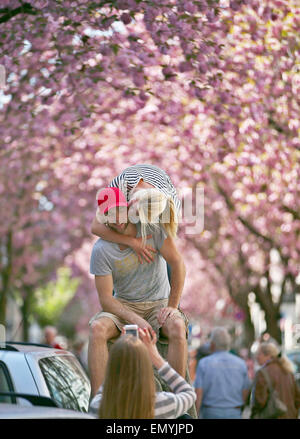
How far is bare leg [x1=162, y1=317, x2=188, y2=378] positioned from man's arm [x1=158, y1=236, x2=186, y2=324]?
0.69ft

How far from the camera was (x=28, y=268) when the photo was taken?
1337 inches

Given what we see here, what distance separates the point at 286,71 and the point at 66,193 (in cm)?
1468

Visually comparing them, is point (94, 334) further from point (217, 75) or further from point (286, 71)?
point (286, 71)

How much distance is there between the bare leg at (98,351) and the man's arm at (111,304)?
0.40 feet

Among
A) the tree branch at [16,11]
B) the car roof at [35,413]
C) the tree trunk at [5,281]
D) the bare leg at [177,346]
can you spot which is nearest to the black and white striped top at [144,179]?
the bare leg at [177,346]

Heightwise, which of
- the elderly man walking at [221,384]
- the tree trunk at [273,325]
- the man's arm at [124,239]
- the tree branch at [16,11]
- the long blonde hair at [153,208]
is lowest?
the tree trunk at [273,325]

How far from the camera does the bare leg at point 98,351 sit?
16.8 ft

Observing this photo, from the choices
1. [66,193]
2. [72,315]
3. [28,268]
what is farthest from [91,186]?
[72,315]

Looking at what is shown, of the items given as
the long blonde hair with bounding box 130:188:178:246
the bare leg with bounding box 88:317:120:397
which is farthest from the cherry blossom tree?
the bare leg with bounding box 88:317:120:397

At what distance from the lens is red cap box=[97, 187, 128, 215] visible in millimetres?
5397

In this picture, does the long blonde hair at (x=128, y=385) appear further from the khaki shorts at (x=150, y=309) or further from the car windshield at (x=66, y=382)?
the car windshield at (x=66, y=382)

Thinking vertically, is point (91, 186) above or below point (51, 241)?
above

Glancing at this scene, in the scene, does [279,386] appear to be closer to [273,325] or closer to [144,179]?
[144,179]

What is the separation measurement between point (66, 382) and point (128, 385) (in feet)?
7.55
